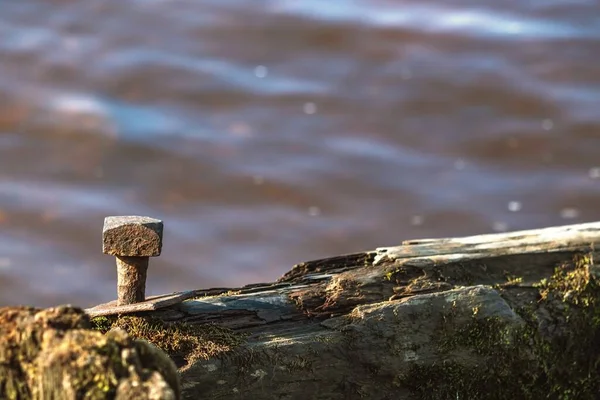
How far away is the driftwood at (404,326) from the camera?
5.77 feet

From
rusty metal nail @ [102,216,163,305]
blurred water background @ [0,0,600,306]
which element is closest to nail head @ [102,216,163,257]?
rusty metal nail @ [102,216,163,305]

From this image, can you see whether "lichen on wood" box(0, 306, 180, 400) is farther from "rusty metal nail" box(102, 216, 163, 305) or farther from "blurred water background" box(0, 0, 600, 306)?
"blurred water background" box(0, 0, 600, 306)

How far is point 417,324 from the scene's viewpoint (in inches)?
74.9

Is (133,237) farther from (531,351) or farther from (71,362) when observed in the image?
(531,351)

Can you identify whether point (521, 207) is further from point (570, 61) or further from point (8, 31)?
point (8, 31)

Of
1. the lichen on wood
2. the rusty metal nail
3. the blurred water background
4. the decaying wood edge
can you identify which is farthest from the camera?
the blurred water background

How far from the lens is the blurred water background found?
4945 mm

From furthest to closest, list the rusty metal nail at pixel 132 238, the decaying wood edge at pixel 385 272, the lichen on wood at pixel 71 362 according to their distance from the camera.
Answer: the decaying wood edge at pixel 385 272 → the rusty metal nail at pixel 132 238 → the lichen on wood at pixel 71 362

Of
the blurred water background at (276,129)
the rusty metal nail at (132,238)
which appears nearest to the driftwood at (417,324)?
the rusty metal nail at (132,238)

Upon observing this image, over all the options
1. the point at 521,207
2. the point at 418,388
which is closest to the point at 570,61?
the point at 521,207

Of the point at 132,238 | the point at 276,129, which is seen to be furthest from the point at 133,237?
the point at 276,129

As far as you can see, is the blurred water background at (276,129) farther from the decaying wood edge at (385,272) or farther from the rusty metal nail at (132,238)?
the rusty metal nail at (132,238)

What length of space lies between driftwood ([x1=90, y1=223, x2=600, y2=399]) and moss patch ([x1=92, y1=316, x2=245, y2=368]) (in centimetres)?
1

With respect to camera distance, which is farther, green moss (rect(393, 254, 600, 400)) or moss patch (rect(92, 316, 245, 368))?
green moss (rect(393, 254, 600, 400))
